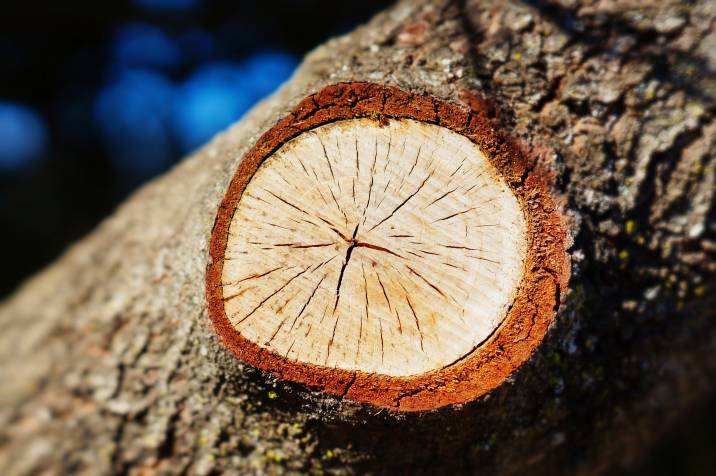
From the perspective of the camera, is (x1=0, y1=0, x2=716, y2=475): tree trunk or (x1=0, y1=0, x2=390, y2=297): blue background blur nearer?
(x1=0, y1=0, x2=716, y2=475): tree trunk

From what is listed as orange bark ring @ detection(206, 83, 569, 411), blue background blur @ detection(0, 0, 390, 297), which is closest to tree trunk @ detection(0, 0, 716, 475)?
orange bark ring @ detection(206, 83, 569, 411)

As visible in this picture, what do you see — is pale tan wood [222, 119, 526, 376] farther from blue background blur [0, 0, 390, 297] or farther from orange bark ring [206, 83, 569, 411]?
blue background blur [0, 0, 390, 297]

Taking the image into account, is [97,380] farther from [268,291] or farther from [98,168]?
[98,168]

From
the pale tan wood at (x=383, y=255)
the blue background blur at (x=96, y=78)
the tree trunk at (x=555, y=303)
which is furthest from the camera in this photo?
the blue background blur at (x=96, y=78)

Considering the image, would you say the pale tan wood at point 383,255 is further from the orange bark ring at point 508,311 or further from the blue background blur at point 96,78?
the blue background blur at point 96,78

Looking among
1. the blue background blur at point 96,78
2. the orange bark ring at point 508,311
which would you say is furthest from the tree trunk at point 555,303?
the blue background blur at point 96,78

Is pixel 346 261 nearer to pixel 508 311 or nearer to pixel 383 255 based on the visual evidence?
pixel 383 255
